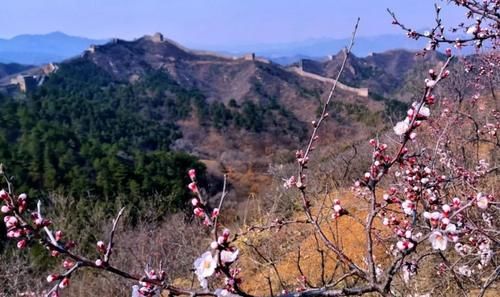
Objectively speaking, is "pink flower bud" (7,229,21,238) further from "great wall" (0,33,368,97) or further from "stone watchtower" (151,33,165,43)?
"stone watchtower" (151,33,165,43)

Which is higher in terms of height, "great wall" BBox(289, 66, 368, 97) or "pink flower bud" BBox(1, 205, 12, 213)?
"pink flower bud" BBox(1, 205, 12, 213)

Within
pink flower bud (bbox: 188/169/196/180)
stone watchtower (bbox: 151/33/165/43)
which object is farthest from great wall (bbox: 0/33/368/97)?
pink flower bud (bbox: 188/169/196/180)

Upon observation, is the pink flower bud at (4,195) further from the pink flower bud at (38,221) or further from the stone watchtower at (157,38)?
the stone watchtower at (157,38)

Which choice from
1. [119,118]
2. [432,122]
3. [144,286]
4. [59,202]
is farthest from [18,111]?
[144,286]

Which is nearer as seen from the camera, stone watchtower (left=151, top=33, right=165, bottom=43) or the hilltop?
the hilltop

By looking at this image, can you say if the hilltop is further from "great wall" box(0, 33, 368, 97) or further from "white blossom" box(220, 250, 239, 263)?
"white blossom" box(220, 250, 239, 263)

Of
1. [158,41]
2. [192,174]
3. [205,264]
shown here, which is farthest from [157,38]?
[205,264]

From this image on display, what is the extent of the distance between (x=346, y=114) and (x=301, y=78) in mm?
26188

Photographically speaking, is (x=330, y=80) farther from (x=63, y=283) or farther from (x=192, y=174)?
(x=63, y=283)

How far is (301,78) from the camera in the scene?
76.9 meters

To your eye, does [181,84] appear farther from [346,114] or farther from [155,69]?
[346,114]

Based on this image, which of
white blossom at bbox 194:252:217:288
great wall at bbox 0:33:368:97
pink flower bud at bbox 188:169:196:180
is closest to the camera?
white blossom at bbox 194:252:217:288

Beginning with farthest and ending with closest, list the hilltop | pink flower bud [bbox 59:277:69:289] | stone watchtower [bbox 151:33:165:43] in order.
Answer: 1. stone watchtower [bbox 151:33:165:43]
2. the hilltop
3. pink flower bud [bbox 59:277:69:289]

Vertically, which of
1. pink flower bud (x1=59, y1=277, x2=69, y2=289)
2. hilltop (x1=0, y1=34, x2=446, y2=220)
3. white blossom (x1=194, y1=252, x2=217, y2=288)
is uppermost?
white blossom (x1=194, y1=252, x2=217, y2=288)
